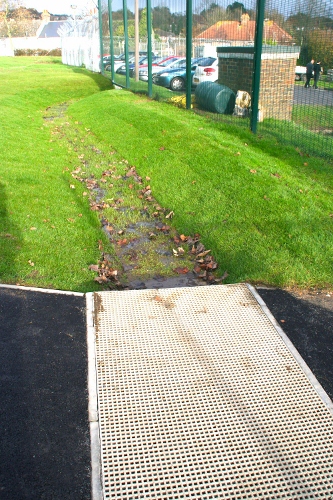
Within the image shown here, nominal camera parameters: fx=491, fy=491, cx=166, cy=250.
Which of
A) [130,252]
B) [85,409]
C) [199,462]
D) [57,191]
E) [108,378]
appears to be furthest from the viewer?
[57,191]

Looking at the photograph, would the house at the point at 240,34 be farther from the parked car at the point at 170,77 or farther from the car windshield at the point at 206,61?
the parked car at the point at 170,77

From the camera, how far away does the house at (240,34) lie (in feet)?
30.5

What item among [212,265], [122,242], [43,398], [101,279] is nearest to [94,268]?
[101,279]

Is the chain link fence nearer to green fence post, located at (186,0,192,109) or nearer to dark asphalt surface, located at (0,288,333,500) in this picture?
green fence post, located at (186,0,192,109)

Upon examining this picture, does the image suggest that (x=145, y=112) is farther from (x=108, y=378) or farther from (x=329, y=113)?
(x=108, y=378)

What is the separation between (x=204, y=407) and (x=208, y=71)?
42.2 feet

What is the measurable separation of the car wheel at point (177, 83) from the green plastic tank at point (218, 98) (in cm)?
559

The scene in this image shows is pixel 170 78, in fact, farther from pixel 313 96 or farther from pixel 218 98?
pixel 313 96

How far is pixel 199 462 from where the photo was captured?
2719 mm

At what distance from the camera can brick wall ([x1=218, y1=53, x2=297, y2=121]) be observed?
380 inches

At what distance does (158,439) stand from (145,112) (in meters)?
12.0

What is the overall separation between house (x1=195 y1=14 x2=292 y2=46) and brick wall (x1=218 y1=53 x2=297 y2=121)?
32 cm

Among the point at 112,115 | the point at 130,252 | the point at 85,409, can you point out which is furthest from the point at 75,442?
the point at 112,115

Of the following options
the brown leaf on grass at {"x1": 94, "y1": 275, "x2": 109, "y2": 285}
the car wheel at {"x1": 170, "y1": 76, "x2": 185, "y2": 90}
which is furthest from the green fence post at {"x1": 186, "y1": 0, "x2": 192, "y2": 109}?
the brown leaf on grass at {"x1": 94, "y1": 275, "x2": 109, "y2": 285}
